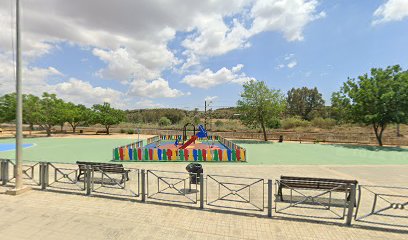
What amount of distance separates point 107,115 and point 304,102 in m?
70.4

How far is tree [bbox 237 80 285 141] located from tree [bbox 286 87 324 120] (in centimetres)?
5364

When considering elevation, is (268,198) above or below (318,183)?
below

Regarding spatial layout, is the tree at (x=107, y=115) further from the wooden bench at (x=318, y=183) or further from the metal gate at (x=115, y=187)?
the wooden bench at (x=318, y=183)

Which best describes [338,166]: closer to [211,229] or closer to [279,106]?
[211,229]

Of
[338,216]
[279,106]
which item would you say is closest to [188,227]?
[338,216]

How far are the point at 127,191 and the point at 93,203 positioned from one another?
143cm

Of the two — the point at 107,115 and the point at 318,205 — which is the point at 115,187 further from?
the point at 107,115

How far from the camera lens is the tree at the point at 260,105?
3038cm

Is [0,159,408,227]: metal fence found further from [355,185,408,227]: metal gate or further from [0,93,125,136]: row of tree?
[0,93,125,136]: row of tree

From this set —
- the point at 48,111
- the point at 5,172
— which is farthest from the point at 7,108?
the point at 5,172

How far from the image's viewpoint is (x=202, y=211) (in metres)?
7.05

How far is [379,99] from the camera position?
78.3 ft

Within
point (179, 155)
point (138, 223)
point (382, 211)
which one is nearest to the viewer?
point (138, 223)

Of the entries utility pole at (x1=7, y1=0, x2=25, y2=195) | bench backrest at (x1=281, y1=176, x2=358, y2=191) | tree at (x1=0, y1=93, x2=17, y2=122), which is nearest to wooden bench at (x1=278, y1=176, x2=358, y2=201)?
bench backrest at (x1=281, y1=176, x2=358, y2=191)
